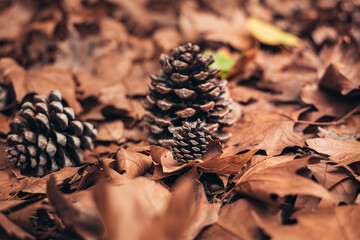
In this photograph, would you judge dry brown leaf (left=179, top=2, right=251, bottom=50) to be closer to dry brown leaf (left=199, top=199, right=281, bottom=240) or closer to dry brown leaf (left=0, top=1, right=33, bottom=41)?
dry brown leaf (left=0, top=1, right=33, bottom=41)

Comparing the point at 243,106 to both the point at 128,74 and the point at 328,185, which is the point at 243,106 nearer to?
the point at 328,185

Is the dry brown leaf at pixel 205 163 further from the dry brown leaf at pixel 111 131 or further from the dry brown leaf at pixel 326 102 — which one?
the dry brown leaf at pixel 326 102

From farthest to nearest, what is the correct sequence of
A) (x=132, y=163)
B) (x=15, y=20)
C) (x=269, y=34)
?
(x=269, y=34) → (x=15, y=20) → (x=132, y=163)

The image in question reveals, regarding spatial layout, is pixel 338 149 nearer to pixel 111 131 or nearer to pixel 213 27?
pixel 111 131

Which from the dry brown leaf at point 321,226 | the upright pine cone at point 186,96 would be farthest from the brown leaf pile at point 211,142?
the upright pine cone at point 186,96

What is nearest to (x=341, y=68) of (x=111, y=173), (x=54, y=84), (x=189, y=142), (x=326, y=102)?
(x=326, y=102)
